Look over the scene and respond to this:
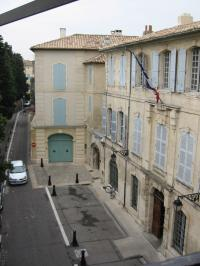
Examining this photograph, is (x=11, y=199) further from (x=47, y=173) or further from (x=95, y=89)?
(x=95, y=89)

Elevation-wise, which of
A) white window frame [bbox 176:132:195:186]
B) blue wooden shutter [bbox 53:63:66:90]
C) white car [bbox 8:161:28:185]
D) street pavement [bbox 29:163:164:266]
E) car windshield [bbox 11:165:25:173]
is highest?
blue wooden shutter [bbox 53:63:66:90]

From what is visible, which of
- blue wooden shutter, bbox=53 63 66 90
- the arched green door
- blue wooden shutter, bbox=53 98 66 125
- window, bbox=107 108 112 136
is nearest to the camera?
window, bbox=107 108 112 136

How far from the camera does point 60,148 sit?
3083 centimetres

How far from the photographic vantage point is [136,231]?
58.6ft

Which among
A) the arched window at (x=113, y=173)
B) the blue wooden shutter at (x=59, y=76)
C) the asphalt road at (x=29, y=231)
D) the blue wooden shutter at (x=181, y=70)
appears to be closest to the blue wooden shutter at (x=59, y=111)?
the blue wooden shutter at (x=59, y=76)

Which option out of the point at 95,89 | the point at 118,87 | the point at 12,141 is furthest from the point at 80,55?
the point at 12,141

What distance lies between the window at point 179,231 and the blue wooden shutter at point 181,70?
5317 millimetres

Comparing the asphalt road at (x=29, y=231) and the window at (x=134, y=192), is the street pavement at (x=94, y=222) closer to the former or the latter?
the asphalt road at (x=29, y=231)

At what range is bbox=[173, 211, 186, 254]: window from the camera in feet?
46.9

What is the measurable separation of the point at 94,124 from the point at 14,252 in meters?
14.9

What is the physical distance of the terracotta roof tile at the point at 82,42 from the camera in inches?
1129

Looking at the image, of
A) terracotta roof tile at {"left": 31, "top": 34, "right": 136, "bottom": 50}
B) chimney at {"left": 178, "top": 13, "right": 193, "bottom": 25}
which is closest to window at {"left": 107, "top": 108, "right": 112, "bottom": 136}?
terracotta roof tile at {"left": 31, "top": 34, "right": 136, "bottom": 50}

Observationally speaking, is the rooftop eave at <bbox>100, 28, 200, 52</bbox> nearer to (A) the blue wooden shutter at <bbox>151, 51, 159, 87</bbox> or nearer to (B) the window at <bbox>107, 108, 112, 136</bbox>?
(A) the blue wooden shutter at <bbox>151, 51, 159, 87</bbox>

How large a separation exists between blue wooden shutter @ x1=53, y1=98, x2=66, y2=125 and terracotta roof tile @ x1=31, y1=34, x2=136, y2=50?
461 cm
